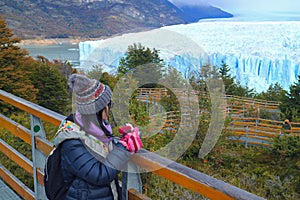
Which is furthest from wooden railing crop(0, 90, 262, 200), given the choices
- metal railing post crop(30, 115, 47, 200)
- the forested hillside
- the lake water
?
the lake water

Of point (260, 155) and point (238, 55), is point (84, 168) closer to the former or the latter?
point (260, 155)

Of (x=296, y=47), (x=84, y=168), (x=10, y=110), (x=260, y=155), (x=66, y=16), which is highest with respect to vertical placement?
(x=66, y=16)

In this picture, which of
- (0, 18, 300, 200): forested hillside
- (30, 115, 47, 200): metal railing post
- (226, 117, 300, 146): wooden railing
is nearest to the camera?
(0, 18, 300, 200): forested hillside

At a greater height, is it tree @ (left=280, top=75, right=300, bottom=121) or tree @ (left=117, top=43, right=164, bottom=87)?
tree @ (left=117, top=43, right=164, bottom=87)

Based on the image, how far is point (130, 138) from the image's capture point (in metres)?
0.97

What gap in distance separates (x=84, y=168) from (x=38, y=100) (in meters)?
12.4

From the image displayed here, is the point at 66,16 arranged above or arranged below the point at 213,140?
above

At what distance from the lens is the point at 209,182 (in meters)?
0.82

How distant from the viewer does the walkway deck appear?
204 cm

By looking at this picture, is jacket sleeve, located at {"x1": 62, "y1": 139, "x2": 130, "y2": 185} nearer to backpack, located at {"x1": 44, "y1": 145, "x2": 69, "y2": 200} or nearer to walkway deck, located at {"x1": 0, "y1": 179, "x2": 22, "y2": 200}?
backpack, located at {"x1": 44, "y1": 145, "x2": 69, "y2": 200}

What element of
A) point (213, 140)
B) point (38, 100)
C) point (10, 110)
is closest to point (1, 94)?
point (213, 140)

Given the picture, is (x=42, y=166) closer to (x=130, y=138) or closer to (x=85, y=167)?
(x=85, y=167)

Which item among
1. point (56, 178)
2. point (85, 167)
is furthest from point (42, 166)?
point (85, 167)

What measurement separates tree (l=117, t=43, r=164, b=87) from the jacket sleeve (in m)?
0.24
